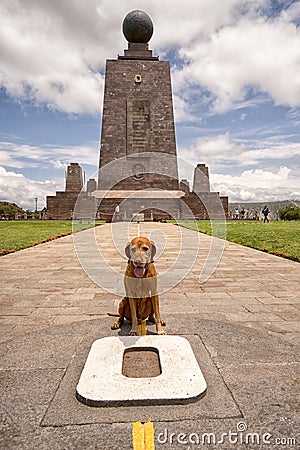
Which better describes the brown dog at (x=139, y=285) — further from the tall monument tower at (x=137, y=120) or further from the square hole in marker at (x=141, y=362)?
the tall monument tower at (x=137, y=120)

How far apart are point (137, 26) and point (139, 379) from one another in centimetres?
3907

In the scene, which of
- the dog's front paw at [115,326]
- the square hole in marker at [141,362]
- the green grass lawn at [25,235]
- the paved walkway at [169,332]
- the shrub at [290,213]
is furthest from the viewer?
the shrub at [290,213]

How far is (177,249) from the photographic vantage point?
434 inches

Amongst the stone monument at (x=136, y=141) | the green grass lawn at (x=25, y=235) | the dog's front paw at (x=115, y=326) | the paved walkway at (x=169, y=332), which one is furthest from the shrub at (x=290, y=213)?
the dog's front paw at (x=115, y=326)

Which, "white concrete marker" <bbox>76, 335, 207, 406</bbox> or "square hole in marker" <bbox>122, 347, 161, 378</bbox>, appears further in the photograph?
"square hole in marker" <bbox>122, 347, 161, 378</bbox>

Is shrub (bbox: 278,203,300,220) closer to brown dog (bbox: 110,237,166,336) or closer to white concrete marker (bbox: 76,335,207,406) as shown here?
brown dog (bbox: 110,237,166,336)

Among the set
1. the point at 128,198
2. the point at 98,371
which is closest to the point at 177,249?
the point at 98,371

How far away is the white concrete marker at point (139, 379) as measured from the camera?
2.31m

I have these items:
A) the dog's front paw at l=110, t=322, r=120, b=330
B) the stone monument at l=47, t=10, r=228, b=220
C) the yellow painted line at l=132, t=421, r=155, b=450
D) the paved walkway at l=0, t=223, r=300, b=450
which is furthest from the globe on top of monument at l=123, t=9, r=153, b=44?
the yellow painted line at l=132, t=421, r=155, b=450

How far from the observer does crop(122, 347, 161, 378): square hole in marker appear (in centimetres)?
269

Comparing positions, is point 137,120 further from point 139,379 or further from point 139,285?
point 139,379

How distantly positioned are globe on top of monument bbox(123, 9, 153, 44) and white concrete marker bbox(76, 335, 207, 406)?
38.5 metres

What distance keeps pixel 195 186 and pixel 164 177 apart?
6.88 meters

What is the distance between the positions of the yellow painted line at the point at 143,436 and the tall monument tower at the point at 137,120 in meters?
32.3
